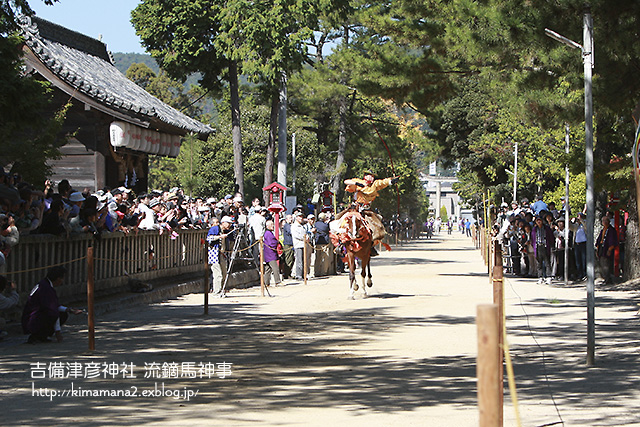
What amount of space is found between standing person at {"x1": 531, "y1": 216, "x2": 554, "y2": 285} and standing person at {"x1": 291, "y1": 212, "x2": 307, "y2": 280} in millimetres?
6871

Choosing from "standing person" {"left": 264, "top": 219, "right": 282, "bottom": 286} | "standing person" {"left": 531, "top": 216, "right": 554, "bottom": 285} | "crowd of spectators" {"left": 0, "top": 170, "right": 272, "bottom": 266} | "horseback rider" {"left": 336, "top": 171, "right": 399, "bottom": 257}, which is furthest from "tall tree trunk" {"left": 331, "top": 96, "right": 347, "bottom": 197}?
"horseback rider" {"left": 336, "top": 171, "right": 399, "bottom": 257}

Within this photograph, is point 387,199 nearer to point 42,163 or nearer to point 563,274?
point 563,274

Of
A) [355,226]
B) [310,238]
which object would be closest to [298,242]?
[310,238]

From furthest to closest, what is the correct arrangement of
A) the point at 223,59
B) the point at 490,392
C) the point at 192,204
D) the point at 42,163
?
the point at 223,59 → the point at 192,204 → the point at 42,163 → the point at 490,392

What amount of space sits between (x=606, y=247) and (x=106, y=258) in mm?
13030

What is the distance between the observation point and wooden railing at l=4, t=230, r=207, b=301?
14.1 m

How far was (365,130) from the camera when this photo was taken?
51.3 m

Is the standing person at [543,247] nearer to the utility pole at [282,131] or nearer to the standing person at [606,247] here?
the standing person at [606,247]

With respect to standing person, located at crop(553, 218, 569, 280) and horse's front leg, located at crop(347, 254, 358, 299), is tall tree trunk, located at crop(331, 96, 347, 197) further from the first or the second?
horse's front leg, located at crop(347, 254, 358, 299)

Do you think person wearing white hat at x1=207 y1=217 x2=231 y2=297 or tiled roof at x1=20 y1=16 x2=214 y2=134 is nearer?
person wearing white hat at x1=207 y1=217 x2=231 y2=297

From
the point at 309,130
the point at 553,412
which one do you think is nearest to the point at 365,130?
the point at 309,130

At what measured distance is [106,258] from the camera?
58.2ft

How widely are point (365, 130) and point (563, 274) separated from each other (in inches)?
1005

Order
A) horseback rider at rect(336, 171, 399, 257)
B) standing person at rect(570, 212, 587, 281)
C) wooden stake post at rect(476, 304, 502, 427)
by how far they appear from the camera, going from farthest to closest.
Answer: standing person at rect(570, 212, 587, 281)
horseback rider at rect(336, 171, 399, 257)
wooden stake post at rect(476, 304, 502, 427)
